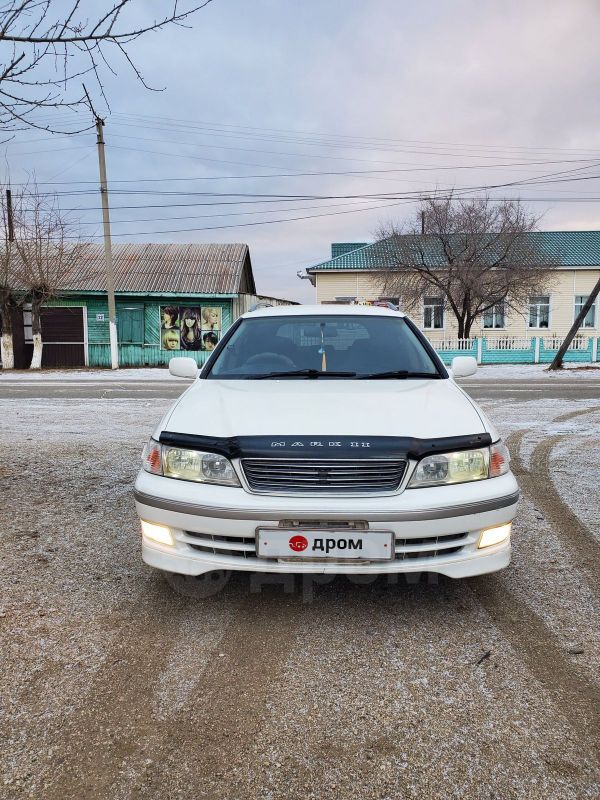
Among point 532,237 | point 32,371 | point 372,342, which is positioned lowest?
point 32,371

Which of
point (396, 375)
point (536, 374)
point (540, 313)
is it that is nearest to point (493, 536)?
point (396, 375)

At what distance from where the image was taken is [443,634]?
9.07ft

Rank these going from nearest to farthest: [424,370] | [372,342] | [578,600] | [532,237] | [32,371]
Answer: [578,600] → [424,370] → [372,342] → [32,371] → [532,237]

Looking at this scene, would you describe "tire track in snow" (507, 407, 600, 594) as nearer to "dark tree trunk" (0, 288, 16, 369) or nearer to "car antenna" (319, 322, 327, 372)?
"car antenna" (319, 322, 327, 372)

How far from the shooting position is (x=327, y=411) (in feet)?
9.63

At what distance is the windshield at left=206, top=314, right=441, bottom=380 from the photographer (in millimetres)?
3854

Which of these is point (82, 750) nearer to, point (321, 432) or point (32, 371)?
point (321, 432)

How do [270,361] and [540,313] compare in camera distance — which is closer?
[270,361]

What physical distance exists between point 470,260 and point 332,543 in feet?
74.9

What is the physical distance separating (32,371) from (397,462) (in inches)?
882

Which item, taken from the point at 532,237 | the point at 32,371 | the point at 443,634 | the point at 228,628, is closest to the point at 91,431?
the point at 228,628

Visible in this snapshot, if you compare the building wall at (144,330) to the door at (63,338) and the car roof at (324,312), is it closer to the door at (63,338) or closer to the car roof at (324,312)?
the door at (63,338)

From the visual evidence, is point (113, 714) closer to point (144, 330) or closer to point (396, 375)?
point (396, 375)

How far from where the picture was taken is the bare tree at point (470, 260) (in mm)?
23469
